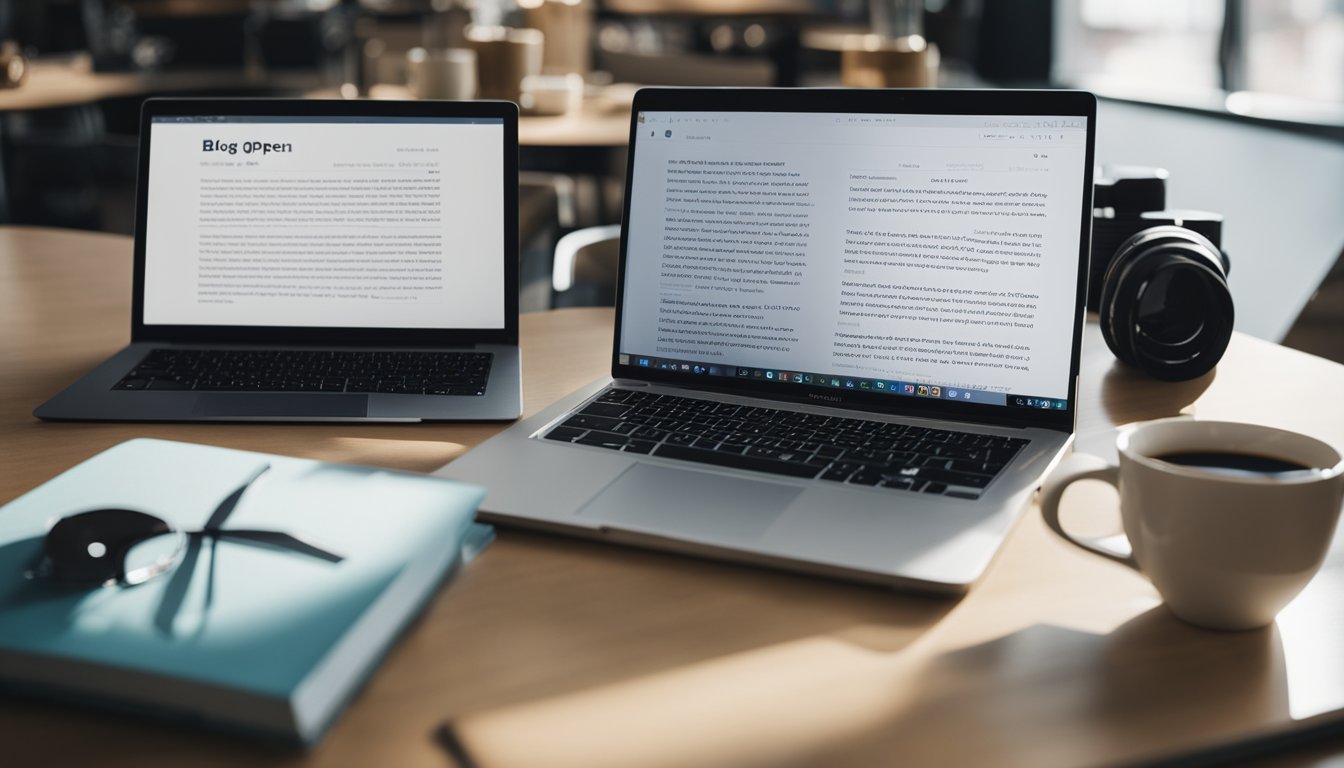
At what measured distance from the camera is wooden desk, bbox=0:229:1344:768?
0.54 m

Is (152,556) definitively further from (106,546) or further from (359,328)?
(359,328)

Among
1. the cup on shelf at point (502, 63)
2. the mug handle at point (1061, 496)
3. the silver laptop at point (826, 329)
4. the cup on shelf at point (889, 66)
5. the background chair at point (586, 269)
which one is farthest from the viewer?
the cup on shelf at point (502, 63)

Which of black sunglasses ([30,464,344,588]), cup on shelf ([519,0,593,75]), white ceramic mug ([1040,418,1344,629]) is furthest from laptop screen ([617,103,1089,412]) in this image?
cup on shelf ([519,0,593,75])

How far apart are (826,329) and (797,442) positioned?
0.44ft

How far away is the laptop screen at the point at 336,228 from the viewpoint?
111cm

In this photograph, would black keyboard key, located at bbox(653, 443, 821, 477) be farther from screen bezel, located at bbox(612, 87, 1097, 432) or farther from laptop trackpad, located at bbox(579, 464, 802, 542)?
screen bezel, located at bbox(612, 87, 1097, 432)

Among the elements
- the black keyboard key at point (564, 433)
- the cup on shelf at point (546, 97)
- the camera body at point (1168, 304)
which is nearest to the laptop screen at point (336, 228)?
the black keyboard key at point (564, 433)

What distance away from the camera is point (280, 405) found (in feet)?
3.20

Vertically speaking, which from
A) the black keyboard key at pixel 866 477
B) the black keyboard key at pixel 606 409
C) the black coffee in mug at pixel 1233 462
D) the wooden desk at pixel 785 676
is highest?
the black coffee in mug at pixel 1233 462

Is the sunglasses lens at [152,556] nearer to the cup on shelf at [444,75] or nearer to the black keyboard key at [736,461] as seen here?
the black keyboard key at [736,461]

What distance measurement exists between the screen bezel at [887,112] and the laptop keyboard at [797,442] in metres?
0.03

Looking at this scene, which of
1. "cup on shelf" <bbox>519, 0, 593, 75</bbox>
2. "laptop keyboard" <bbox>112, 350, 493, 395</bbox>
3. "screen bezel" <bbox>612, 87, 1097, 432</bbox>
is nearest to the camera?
"screen bezel" <bbox>612, 87, 1097, 432</bbox>

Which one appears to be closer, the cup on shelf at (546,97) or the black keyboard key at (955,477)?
the black keyboard key at (955,477)

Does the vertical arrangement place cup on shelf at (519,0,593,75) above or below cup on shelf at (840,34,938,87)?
above
